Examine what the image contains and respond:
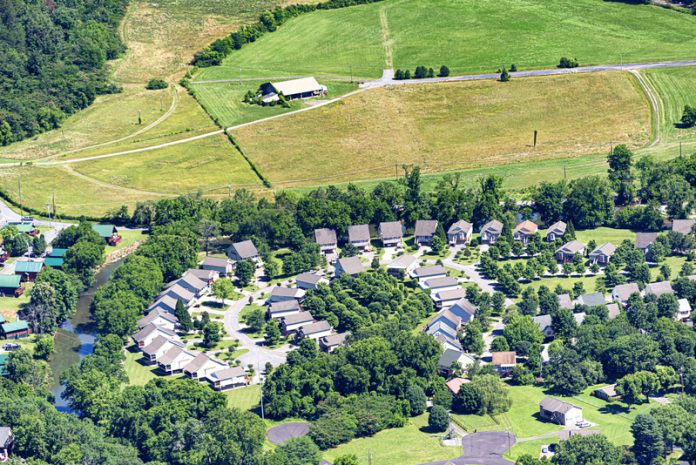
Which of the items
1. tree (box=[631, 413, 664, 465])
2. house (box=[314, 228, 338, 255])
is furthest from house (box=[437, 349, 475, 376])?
house (box=[314, 228, 338, 255])

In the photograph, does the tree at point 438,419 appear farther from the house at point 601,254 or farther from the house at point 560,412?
the house at point 601,254

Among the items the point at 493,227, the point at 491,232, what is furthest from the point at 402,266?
the point at 493,227

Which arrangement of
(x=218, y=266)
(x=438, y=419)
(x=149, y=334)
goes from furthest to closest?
(x=218, y=266) < (x=149, y=334) < (x=438, y=419)

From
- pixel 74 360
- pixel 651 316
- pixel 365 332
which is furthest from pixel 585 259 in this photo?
pixel 74 360

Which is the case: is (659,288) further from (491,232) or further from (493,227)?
(493,227)

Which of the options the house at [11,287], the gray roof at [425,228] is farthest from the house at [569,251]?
the house at [11,287]

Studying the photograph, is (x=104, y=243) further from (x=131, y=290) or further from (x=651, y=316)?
(x=651, y=316)
